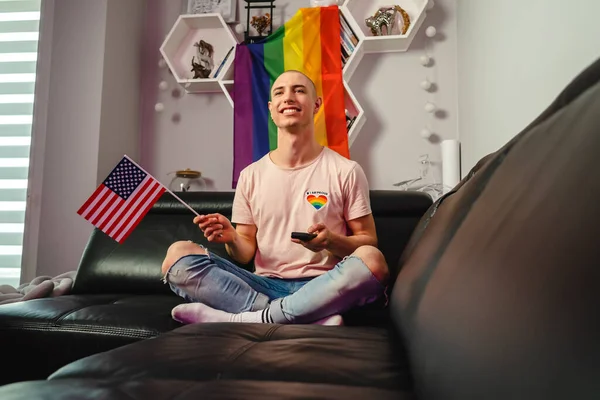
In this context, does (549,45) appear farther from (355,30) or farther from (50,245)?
(50,245)

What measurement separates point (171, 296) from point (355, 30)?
5.80 feet

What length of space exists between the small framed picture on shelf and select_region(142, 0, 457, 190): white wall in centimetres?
6

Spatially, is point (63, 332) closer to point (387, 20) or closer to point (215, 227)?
point (215, 227)

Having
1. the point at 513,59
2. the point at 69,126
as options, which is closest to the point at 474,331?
the point at 513,59

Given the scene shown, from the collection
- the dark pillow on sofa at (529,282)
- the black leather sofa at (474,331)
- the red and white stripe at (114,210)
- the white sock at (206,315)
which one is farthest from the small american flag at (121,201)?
the dark pillow on sofa at (529,282)

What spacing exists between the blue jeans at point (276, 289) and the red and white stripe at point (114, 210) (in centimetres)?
30

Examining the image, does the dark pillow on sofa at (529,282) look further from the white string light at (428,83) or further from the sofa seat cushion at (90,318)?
the white string light at (428,83)

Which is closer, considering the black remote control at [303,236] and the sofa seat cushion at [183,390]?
the sofa seat cushion at [183,390]

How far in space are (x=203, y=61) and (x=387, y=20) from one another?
1.13m

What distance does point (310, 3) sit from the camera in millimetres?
2750

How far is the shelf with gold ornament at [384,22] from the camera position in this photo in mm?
2506

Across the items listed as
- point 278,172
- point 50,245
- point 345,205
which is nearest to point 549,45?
point 345,205

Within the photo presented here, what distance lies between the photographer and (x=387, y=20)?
2535 millimetres

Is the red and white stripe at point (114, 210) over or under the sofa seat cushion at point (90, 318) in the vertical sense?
over
